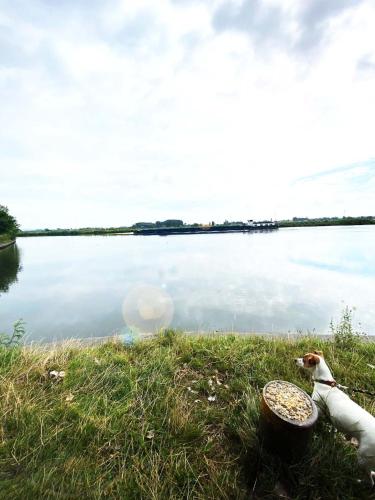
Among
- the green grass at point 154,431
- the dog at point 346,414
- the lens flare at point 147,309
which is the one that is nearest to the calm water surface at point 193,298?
the lens flare at point 147,309

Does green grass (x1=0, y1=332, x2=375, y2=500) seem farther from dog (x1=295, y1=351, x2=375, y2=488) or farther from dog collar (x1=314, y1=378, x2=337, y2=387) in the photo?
dog collar (x1=314, y1=378, x2=337, y2=387)

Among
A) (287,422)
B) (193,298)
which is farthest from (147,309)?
(287,422)

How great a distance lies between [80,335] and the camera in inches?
350

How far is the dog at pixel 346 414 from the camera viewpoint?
215 centimetres

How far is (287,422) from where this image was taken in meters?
2.19

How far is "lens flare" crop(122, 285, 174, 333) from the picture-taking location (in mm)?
9511

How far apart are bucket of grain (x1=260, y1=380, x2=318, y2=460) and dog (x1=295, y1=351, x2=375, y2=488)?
266 mm

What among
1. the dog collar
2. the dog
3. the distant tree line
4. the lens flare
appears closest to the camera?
the dog

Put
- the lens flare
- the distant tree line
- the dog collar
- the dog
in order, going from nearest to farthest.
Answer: the dog < the dog collar < the lens flare < the distant tree line

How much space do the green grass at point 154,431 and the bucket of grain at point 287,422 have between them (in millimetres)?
141

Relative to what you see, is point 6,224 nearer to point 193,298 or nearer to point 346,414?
point 193,298

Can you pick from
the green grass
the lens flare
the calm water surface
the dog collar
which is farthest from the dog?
the calm water surface

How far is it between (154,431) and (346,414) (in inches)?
76.8

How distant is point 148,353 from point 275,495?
9.09 feet
